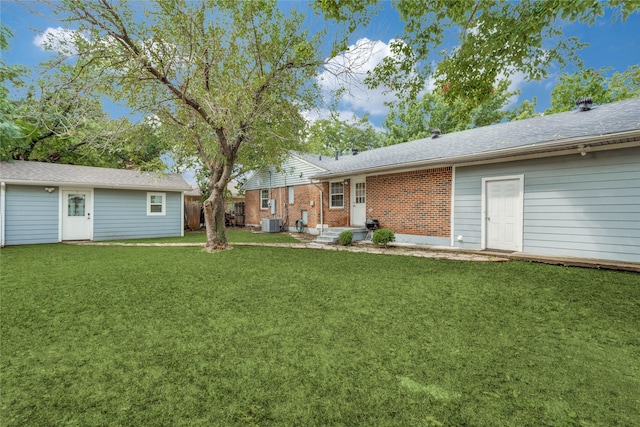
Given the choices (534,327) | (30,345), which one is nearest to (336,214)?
(534,327)

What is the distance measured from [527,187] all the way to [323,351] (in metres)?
7.35

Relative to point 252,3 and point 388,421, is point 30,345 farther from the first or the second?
point 252,3

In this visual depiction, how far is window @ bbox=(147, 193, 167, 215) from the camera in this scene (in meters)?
13.6

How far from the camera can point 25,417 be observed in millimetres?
1778

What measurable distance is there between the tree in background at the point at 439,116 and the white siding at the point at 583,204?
1443cm

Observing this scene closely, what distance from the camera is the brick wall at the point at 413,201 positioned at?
8930 mm

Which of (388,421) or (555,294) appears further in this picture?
(555,294)

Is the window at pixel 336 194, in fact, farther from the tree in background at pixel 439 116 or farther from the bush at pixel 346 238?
the tree in background at pixel 439 116

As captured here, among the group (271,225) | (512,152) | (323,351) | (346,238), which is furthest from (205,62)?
(271,225)

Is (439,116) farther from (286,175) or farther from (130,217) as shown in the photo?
(130,217)

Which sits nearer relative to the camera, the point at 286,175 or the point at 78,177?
the point at 78,177

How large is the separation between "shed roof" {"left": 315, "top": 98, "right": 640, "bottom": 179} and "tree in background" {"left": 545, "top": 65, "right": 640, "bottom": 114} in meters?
9.95

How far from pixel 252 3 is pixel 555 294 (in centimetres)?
871

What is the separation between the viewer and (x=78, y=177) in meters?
11.8
